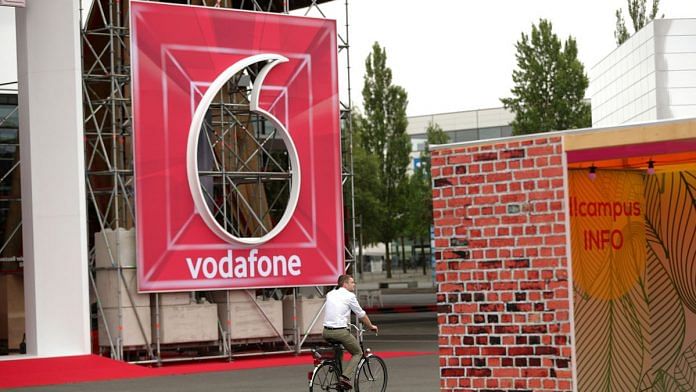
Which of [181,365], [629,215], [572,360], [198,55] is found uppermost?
[198,55]

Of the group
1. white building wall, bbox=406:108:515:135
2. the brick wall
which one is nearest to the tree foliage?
white building wall, bbox=406:108:515:135

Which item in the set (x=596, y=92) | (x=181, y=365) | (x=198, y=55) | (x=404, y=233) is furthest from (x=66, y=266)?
(x=596, y=92)

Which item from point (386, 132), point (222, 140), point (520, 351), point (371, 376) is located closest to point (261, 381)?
point (371, 376)

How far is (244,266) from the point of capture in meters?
25.5

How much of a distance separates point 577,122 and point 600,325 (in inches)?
2354

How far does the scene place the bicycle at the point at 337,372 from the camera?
16766 millimetres

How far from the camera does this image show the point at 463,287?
431 inches

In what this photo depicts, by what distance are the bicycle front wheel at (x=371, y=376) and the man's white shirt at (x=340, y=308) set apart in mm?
785

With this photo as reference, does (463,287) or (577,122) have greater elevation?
(577,122)

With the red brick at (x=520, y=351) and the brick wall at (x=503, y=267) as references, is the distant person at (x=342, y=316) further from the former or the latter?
the red brick at (x=520, y=351)

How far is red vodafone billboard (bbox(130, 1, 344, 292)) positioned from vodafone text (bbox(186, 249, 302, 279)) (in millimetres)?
20

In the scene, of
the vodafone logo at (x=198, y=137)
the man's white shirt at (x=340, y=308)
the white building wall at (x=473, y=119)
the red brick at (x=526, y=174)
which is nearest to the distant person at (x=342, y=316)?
the man's white shirt at (x=340, y=308)

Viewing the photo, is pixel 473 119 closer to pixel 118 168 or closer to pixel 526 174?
pixel 118 168

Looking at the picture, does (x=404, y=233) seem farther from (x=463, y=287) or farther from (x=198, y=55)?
(x=463, y=287)
